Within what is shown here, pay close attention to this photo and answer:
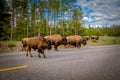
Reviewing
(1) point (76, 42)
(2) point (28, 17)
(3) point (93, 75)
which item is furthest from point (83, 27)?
(3) point (93, 75)

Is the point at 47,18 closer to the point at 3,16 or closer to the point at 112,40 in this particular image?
the point at 112,40

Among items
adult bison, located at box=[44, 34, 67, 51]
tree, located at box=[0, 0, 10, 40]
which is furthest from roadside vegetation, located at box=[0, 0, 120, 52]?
adult bison, located at box=[44, 34, 67, 51]

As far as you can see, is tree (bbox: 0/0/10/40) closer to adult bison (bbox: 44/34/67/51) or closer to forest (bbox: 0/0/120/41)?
adult bison (bbox: 44/34/67/51)

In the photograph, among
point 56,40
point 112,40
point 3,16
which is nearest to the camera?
point 3,16

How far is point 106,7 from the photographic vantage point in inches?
321

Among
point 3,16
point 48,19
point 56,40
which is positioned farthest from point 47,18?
point 3,16

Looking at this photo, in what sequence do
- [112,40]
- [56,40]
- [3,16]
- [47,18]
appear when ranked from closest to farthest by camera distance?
[3,16] → [56,40] → [112,40] → [47,18]

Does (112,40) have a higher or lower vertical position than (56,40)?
lower

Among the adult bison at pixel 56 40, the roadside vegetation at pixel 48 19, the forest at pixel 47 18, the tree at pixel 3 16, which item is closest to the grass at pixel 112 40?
the roadside vegetation at pixel 48 19

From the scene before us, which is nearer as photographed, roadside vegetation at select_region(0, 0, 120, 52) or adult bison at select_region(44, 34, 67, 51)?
adult bison at select_region(44, 34, 67, 51)

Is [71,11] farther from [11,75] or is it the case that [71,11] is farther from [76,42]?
[11,75]

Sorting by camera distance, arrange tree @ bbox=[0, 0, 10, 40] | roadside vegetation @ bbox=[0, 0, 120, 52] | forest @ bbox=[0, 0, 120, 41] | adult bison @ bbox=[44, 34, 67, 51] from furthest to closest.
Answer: forest @ bbox=[0, 0, 120, 41] < roadside vegetation @ bbox=[0, 0, 120, 52] < adult bison @ bbox=[44, 34, 67, 51] < tree @ bbox=[0, 0, 10, 40]

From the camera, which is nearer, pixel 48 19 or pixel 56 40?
pixel 56 40

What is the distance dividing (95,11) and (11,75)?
18.5 ft
